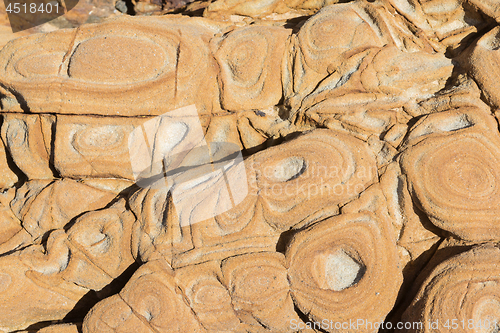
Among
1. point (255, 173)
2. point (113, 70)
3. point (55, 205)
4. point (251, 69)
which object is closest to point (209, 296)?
point (255, 173)

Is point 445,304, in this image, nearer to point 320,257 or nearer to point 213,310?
point 320,257

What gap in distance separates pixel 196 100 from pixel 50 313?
246 centimetres

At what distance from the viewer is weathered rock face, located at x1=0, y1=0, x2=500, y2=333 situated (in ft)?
9.57

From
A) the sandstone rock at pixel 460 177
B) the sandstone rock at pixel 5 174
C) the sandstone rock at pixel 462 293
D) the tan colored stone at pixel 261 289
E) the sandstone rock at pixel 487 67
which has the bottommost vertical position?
the sandstone rock at pixel 5 174

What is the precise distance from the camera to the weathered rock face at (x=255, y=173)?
2.92m

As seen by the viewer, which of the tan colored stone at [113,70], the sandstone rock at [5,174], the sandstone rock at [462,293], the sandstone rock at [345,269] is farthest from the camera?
the sandstone rock at [5,174]

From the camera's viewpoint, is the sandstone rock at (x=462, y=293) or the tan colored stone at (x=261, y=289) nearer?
the sandstone rock at (x=462, y=293)

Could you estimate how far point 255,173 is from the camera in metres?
3.22

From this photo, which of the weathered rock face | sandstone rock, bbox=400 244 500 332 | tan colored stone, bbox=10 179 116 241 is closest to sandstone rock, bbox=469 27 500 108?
the weathered rock face

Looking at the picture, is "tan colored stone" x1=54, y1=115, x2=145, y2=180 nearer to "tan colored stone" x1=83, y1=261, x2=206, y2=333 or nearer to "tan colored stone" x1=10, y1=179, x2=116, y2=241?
"tan colored stone" x1=10, y1=179, x2=116, y2=241

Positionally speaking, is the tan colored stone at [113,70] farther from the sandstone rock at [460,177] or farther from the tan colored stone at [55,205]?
the sandstone rock at [460,177]

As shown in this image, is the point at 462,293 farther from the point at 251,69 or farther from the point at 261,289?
the point at 251,69

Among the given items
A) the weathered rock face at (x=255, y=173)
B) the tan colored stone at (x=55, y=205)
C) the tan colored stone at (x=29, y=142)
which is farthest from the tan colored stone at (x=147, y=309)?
the tan colored stone at (x=29, y=142)

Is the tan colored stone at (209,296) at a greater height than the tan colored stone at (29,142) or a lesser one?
lesser
